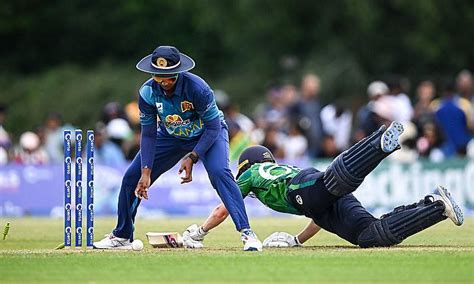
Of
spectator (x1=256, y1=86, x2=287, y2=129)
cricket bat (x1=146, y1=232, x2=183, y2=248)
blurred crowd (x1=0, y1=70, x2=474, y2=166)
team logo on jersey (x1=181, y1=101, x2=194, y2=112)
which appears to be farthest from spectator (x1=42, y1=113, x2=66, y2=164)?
team logo on jersey (x1=181, y1=101, x2=194, y2=112)

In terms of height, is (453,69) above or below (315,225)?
above

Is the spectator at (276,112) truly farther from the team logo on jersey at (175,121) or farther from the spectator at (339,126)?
the team logo on jersey at (175,121)

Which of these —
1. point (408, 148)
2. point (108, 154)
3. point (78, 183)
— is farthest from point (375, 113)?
point (78, 183)

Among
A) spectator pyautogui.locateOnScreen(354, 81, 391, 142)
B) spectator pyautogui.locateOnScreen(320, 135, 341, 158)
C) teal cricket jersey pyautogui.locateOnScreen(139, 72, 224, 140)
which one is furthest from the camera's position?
spectator pyautogui.locateOnScreen(320, 135, 341, 158)

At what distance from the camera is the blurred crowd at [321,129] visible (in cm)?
2319

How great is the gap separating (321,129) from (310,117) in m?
0.32

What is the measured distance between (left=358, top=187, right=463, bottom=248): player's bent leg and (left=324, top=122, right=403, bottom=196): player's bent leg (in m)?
0.51

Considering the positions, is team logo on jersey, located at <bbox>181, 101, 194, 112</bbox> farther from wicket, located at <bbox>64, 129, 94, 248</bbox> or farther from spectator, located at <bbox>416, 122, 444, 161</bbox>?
spectator, located at <bbox>416, 122, 444, 161</bbox>

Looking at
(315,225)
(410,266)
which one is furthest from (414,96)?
(410,266)

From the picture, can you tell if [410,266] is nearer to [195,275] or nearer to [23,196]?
[195,275]

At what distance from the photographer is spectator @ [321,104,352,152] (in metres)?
25.6

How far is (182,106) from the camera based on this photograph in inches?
516

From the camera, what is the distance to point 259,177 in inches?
531

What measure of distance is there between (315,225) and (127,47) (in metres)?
31.9
